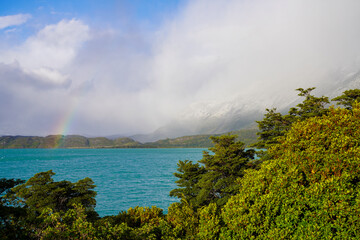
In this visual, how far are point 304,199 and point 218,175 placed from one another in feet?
40.8

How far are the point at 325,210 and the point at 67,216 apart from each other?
12.0 m

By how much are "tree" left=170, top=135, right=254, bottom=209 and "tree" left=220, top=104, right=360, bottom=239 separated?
8.76 m

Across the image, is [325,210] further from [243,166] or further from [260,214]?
[243,166]

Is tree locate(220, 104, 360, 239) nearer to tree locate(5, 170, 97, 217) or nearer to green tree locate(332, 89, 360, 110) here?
tree locate(5, 170, 97, 217)

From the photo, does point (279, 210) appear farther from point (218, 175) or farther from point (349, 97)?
point (349, 97)

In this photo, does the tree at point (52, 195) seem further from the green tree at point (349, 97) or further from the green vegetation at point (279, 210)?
the green tree at point (349, 97)

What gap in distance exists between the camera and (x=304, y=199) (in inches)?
365

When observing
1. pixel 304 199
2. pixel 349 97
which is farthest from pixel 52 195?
pixel 349 97

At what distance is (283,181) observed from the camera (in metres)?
10.3

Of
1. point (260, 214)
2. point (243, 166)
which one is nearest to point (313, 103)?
point (243, 166)

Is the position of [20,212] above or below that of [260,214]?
above

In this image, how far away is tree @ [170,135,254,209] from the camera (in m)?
20.9

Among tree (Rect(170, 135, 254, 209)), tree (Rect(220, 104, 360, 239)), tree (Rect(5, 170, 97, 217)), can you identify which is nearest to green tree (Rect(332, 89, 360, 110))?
tree (Rect(170, 135, 254, 209))

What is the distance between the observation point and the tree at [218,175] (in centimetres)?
2086
